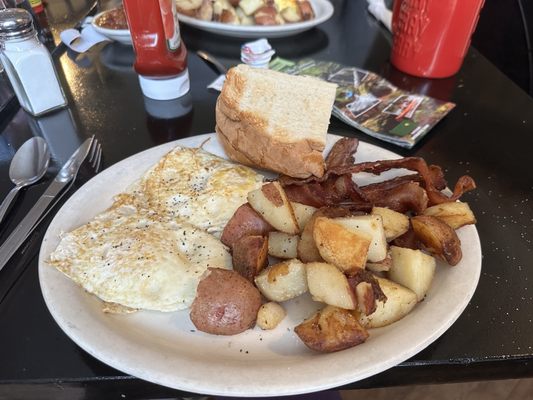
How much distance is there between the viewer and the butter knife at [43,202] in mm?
1076

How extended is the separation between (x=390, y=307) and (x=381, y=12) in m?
1.95

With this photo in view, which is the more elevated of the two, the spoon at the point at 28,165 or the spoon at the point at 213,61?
the spoon at the point at 28,165

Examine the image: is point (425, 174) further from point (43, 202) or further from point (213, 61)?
point (213, 61)

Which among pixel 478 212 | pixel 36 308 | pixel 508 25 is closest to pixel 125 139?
pixel 36 308

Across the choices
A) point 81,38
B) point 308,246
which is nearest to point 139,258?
point 308,246

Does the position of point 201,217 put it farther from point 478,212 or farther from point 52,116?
point 52,116

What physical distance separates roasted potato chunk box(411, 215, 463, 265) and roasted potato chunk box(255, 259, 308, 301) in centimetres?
28

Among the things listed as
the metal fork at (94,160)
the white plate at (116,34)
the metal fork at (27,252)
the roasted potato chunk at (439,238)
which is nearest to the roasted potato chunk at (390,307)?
the roasted potato chunk at (439,238)

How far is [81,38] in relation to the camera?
→ 7.02 feet

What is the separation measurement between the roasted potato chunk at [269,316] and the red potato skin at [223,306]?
1 cm

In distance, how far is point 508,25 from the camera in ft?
8.56

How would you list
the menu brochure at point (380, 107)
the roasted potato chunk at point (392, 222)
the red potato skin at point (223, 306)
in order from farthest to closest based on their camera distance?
the menu brochure at point (380, 107) → the roasted potato chunk at point (392, 222) → the red potato skin at point (223, 306)

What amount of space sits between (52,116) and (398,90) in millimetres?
1310

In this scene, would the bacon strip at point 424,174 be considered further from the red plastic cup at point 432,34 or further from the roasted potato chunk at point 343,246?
the red plastic cup at point 432,34
